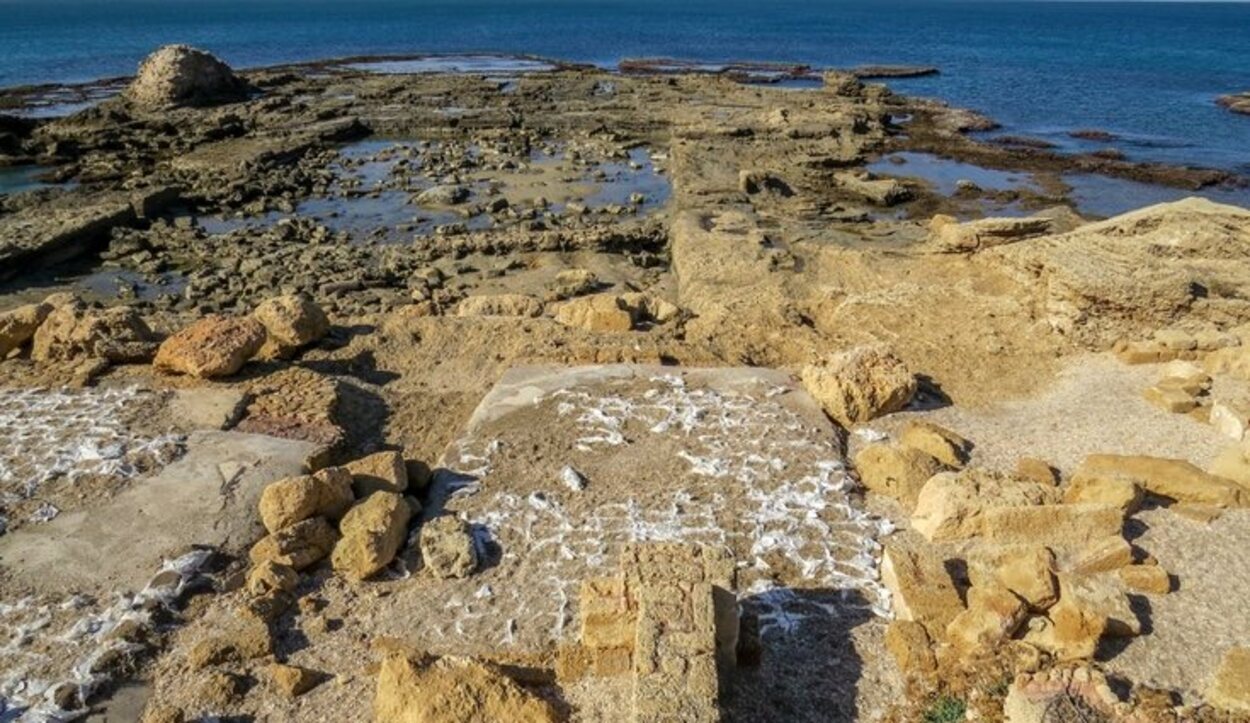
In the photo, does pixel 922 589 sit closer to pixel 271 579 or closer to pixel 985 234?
pixel 271 579

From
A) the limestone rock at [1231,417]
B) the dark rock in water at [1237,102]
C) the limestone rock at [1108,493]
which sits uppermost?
the dark rock in water at [1237,102]

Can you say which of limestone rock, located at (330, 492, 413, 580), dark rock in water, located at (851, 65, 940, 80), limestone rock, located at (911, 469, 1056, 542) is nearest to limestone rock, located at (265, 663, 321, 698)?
limestone rock, located at (330, 492, 413, 580)

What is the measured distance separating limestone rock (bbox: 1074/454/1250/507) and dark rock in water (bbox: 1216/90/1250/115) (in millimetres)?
37749

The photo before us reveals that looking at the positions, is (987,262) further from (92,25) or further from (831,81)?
(92,25)

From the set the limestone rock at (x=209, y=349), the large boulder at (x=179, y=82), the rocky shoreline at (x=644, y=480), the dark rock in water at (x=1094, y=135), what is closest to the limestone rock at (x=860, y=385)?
the rocky shoreline at (x=644, y=480)

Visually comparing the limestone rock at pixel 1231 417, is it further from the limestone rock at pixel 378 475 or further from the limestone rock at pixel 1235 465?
the limestone rock at pixel 378 475

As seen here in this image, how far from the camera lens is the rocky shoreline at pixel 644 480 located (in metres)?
5.18

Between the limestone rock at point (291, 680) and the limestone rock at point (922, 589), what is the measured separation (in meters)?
3.75

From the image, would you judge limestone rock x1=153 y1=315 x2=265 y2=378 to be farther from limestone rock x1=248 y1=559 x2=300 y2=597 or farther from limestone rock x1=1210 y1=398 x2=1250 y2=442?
limestone rock x1=1210 y1=398 x2=1250 y2=442

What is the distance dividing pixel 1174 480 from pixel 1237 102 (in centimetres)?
4031

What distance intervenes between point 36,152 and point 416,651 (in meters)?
27.1

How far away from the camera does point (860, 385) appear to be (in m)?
8.23

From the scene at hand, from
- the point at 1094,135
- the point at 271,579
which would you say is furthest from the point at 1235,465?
the point at 1094,135

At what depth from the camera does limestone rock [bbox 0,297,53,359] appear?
9234mm
